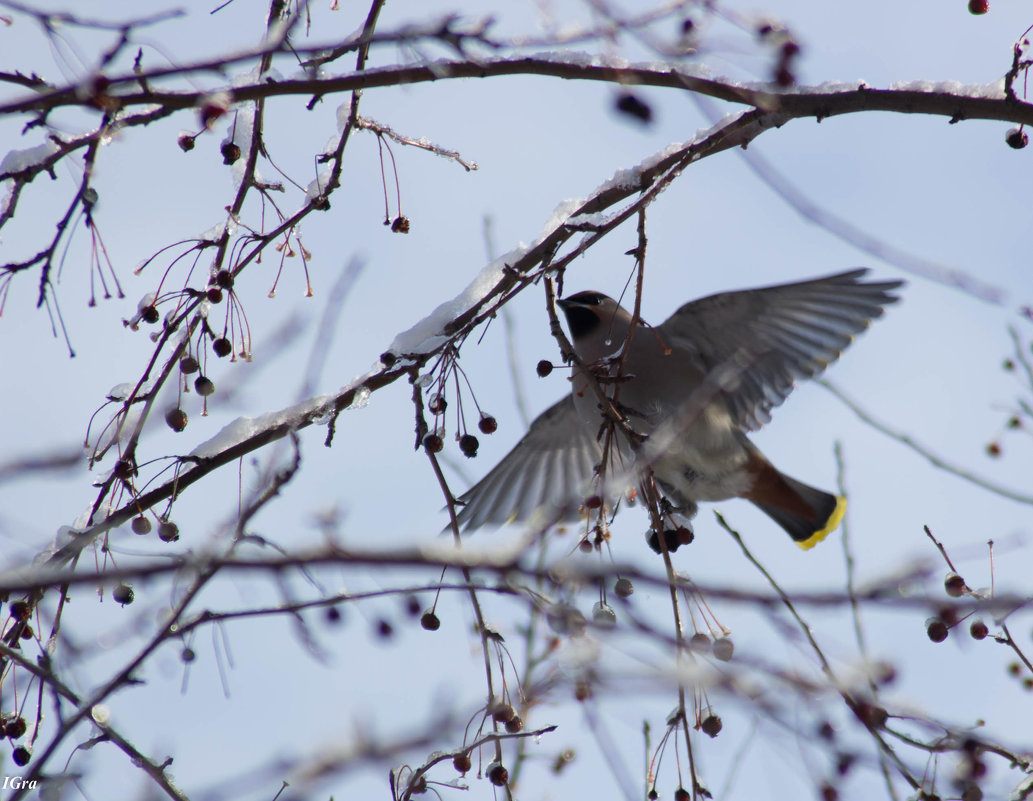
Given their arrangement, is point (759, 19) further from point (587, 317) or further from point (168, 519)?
point (587, 317)

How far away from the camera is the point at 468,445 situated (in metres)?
3.17

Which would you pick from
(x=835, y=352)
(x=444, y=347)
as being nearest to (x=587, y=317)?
(x=835, y=352)

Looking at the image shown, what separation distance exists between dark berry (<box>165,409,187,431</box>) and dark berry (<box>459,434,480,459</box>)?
0.79m

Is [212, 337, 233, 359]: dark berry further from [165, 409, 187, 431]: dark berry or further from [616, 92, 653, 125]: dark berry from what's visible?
[616, 92, 653, 125]: dark berry

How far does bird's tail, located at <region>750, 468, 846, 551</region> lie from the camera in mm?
5828

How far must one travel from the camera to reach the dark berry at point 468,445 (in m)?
3.17

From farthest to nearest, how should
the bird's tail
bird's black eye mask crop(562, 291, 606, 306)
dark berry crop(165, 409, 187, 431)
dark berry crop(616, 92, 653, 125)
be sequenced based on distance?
1. the bird's tail
2. bird's black eye mask crop(562, 291, 606, 306)
3. dark berry crop(165, 409, 187, 431)
4. dark berry crop(616, 92, 653, 125)

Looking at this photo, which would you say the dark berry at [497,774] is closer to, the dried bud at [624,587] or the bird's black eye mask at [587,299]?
the dried bud at [624,587]

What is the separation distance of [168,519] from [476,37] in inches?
58.5

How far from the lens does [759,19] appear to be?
2211mm

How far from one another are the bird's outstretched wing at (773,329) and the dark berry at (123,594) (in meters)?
2.69

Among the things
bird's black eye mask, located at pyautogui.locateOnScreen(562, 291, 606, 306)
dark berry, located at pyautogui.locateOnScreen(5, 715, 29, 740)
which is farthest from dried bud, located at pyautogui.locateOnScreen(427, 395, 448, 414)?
bird's black eye mask, located at pyautogui.locateOnScreen(562, 291, 606, 306)

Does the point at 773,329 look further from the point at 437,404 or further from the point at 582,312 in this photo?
the point at 437,404

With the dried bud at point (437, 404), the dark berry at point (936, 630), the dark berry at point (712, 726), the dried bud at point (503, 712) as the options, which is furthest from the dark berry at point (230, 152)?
the dark berry at point (936, 630)
